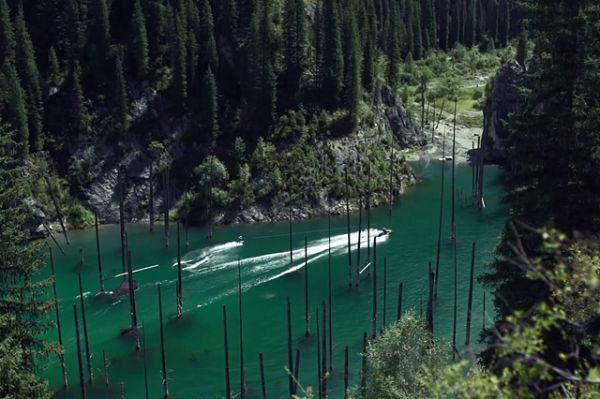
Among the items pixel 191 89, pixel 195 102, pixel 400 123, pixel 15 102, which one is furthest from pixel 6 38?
pixel 400 123

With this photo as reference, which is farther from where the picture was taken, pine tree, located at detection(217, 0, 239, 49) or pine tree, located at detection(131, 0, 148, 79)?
pine tree, located at detection(217, 0, 239, 49)

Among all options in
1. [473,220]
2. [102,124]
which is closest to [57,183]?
[102,124]

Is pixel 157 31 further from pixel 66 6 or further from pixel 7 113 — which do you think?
pixel 7 113

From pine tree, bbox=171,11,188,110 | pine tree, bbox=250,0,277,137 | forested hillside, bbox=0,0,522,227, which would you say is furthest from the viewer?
pine tree, bbox=171,11,188,110

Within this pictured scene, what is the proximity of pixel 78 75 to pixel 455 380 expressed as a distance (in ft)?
400

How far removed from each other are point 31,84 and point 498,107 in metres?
96.3

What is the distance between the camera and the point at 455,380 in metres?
12.2

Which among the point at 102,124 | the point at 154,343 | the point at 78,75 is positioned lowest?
the point at 154,343

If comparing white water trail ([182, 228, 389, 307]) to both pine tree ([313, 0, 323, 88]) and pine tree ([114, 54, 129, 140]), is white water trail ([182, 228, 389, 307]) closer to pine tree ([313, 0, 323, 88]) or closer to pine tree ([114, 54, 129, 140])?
pine tree ([114, 54, 129, 140])

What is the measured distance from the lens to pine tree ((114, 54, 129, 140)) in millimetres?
119750

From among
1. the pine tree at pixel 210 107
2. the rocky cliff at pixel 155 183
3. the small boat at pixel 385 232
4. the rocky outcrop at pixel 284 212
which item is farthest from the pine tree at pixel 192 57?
the small boat at pixel 385 232

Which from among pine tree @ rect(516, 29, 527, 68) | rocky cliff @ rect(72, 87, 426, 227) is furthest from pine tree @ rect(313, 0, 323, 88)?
pine tree @ rect(516, 29, 527, 68)

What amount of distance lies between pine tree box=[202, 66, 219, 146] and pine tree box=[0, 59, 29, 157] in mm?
30638

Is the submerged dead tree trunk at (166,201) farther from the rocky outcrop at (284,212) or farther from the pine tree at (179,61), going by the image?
the pine tree at (179,61)
